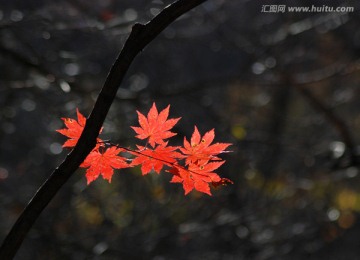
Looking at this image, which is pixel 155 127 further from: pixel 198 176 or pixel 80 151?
pixel 80 151

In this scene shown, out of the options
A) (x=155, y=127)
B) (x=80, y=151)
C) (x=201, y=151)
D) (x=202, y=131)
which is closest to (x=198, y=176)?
(x=201, y=151)

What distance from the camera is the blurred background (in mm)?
5250

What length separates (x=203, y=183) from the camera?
1.75 metres

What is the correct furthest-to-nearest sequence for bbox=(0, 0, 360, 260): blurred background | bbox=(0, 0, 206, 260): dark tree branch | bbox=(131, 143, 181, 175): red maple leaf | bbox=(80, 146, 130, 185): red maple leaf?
bbox=(0, 0, 360, 260): blurred background, bbox=(80, 146, 130, 185): red maple leaf, bbox=(131, 143, 181, 175): red maple leaf, bbox=(0, 0, 206, 260): dark tree branch

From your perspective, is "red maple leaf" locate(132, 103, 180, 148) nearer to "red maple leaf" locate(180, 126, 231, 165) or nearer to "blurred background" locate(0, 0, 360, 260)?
"red maple leaf" locate(180, 126, 231, 165)

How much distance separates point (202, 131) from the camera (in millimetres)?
7805

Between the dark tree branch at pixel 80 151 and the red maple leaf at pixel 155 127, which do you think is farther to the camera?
the red maple leaf at pixel 155 127

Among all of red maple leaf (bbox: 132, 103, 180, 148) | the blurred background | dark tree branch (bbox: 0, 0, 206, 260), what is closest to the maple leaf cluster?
red maple leaf (bbox: 132, 103, 180, 148)

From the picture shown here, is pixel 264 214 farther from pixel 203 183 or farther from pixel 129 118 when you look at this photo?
pixel 203 183

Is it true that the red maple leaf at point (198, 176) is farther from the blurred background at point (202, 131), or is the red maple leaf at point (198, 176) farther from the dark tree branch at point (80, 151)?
the blurred background at point (202, 131)

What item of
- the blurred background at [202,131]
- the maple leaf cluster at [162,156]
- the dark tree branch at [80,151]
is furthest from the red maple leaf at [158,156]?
the blurred background at [202,131]

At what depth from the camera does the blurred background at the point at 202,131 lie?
5.25 meters

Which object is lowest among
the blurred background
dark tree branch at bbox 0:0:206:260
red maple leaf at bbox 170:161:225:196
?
dark tree branch at bbox 0:0:206:260

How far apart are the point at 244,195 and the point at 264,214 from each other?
0.54 metres
